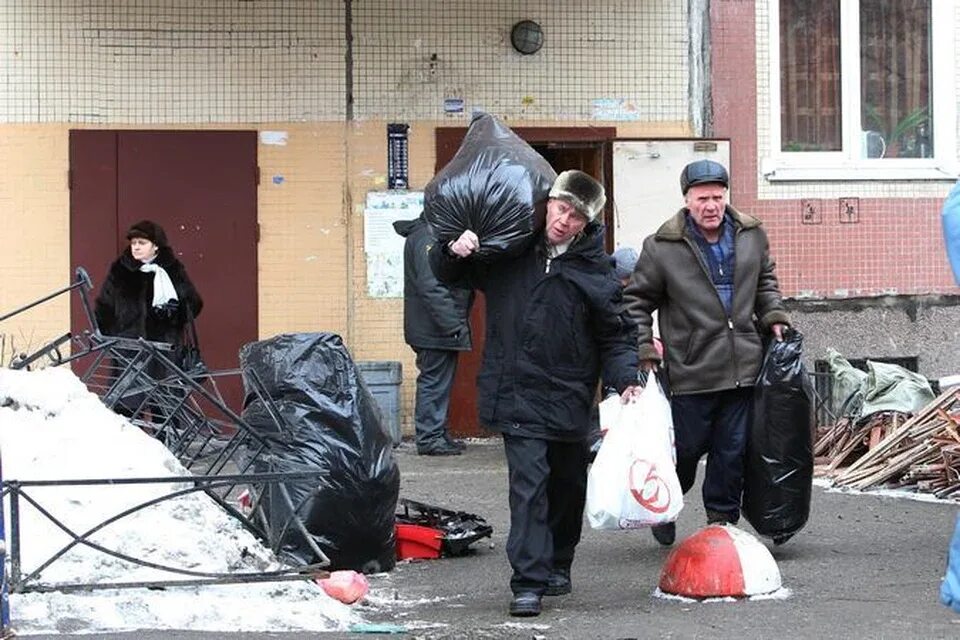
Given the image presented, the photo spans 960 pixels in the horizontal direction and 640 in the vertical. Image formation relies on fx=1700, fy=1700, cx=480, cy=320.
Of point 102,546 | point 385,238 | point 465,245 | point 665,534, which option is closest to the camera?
point 102,546

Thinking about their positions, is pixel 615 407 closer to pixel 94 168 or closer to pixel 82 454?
pixel 82 454

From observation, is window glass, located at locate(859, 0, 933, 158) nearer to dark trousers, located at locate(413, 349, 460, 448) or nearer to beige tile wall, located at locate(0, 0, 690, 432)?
beige tile wall, located at locate(0, 0, 690, 432)

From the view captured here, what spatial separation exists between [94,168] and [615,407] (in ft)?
20.2

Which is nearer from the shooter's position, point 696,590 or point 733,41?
point 696,590

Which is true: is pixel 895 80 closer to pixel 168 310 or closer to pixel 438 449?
pixel 438 449

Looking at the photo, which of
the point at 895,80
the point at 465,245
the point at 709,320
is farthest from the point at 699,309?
the point at 895,80

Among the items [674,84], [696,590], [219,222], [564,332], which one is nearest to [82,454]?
[564,332]

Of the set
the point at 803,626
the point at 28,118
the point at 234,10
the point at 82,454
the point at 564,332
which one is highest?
the point at 234,10

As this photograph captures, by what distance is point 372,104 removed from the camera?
39.9 feet

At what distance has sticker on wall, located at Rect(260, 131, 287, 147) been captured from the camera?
1207cm

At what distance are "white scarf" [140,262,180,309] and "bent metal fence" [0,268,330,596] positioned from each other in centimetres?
162

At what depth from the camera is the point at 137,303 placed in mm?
10719

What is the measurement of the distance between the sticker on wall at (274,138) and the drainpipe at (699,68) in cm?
298

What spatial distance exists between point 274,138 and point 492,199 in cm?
591
